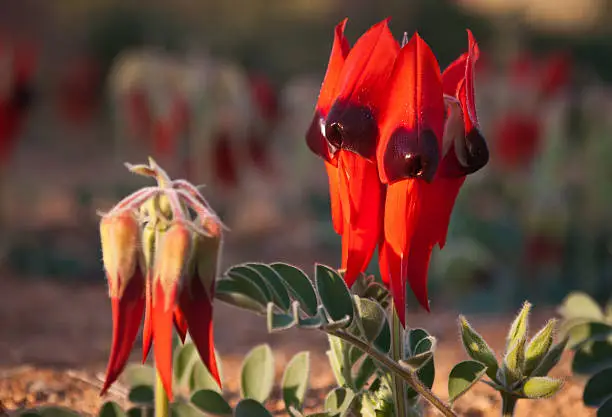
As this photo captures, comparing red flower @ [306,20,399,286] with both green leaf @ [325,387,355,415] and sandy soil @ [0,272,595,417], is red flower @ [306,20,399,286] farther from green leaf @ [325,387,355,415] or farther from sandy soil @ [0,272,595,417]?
sandy soil @ [0,272,595,417]

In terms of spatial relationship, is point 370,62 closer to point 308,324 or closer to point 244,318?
point 308,324

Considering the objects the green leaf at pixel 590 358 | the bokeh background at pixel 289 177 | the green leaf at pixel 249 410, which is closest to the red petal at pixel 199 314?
the green leaf at pixel 249 410

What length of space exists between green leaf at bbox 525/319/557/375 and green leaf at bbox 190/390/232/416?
381 millimetres

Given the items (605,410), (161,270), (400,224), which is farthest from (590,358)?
(161,270)

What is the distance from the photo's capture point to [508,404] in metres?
1.09

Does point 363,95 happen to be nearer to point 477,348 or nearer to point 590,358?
point 477,348

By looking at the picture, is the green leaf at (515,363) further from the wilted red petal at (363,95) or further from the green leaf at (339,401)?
the wilted red petal at (363,95)

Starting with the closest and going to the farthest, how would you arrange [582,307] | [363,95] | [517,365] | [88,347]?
[363,95] < [517,365] < [582,307] < [88,347]

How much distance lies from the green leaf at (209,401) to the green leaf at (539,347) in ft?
1.25

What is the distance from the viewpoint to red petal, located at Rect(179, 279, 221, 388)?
2.96 ft

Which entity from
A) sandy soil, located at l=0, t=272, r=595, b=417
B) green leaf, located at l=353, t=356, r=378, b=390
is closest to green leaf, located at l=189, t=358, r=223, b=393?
sandy soil, located at l=0, t=272, r=595, b=417

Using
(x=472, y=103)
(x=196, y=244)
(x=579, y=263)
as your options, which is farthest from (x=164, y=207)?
(x=579, y=263)

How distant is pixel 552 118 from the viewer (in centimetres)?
435

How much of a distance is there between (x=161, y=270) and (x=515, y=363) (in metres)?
0.44
